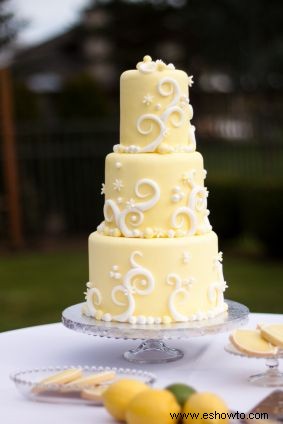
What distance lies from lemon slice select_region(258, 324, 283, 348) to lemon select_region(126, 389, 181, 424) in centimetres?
58

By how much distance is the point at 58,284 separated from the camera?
32.6 ft

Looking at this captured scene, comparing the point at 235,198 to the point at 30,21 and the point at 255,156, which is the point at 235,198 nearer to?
the point at 255,156

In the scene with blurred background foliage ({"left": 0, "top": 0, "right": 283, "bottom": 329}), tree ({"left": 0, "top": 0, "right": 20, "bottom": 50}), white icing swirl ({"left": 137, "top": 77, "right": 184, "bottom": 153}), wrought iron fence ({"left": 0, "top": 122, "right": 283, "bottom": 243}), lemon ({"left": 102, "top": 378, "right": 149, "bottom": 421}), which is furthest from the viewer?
tree ({"left": 0, "top": 0, "right": 20, "bottom": 50})

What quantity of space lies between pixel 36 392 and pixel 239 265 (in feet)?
28.7

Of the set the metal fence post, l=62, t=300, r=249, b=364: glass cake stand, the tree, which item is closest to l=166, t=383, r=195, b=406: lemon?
l=62, t=300, r=249, b=364: glass cake stand

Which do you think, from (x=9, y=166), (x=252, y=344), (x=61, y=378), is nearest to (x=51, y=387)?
(x=61, y=378)

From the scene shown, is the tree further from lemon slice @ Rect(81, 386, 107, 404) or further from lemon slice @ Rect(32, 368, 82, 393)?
lemon slice @ Rect(81, 386, 107, 404)

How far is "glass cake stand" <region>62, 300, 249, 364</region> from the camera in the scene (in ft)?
9.43

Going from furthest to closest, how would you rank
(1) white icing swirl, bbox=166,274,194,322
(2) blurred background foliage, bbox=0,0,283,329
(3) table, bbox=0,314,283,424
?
1. (2) blurred background foliage, bbox=0,0,283,329
2. (1) white icing swirl, bbox=166,274,194,322
3. (3) table, bbox=0,314,283,424

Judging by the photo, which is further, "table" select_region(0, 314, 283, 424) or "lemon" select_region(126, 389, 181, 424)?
"table" select_region(0, 314, 283, 424)

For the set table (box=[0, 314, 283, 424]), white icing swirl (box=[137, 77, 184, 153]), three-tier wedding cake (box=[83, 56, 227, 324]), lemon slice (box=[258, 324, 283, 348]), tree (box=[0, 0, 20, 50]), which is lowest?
table (box=[0, 314, 283, 424])

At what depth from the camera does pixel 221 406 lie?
7.30ft

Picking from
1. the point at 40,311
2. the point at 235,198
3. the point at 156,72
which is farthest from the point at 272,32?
the point at 156,72

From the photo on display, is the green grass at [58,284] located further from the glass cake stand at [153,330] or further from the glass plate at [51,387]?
the glass plate at [51,387]
